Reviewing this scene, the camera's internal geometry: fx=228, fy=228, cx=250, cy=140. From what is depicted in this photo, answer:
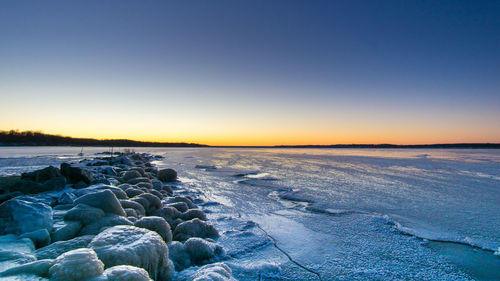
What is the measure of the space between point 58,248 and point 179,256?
129cm

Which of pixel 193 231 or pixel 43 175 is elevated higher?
pixel 43 175

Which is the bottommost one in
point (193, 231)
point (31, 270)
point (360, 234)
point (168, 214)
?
point (360, 234)

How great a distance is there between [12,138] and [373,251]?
10259cm

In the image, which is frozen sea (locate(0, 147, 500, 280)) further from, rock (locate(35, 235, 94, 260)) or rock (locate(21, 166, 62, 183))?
rock (locate(21, 166, 62, 183))

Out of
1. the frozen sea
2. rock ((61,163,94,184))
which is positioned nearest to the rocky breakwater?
the frozen sea

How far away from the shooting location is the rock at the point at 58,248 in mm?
2277

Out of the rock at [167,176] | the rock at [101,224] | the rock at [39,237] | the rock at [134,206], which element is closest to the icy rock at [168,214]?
the rock at [134,206]

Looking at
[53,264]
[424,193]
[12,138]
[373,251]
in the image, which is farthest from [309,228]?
[12,138]

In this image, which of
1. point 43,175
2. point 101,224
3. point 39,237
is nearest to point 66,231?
point 39,237

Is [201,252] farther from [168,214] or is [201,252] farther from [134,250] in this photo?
[168,214]

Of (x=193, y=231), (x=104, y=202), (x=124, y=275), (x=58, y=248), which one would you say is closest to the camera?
(x=124, y=275)

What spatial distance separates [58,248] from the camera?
2.40 metres

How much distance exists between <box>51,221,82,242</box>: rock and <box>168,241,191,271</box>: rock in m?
1.21

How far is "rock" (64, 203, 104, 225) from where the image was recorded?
310cm
